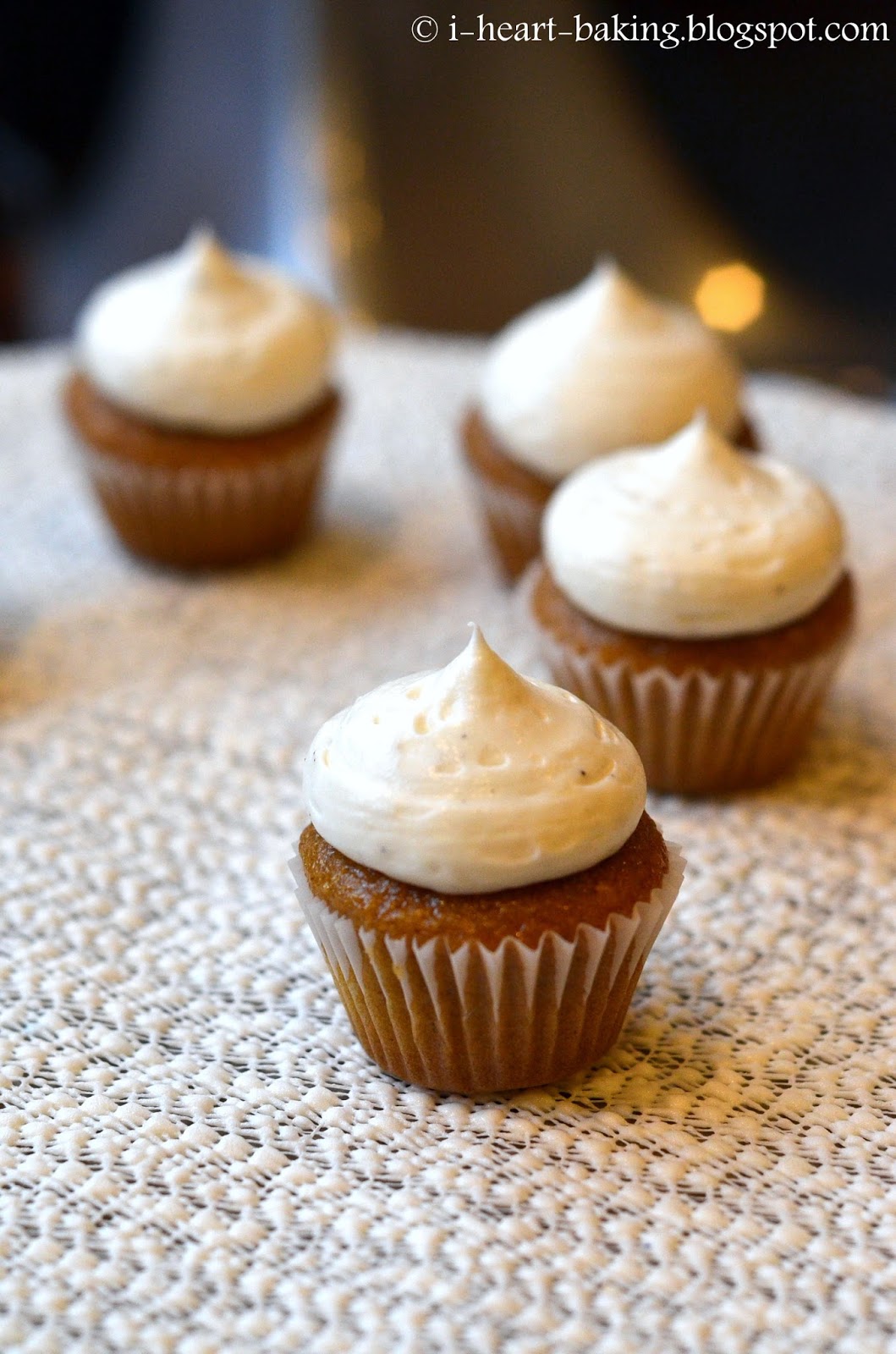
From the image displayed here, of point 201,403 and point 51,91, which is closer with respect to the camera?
point 201,403

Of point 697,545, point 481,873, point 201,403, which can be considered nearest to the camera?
point 481,873

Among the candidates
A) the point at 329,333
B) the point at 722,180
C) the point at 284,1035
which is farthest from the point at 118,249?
the point at 284,1035

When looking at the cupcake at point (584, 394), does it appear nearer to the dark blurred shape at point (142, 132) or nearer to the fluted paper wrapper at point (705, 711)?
the fluted paper wrapper at point (705, 711)

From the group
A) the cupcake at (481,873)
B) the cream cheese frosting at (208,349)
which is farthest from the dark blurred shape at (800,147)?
the cupcake at (481,873)

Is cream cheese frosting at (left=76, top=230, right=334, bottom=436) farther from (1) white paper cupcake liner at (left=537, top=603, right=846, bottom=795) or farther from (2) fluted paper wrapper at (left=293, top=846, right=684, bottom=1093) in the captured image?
(2) fluted paper wrapper at (left=293, top=846, right=684, bottom=1093)

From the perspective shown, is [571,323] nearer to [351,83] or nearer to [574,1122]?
[574,1122]

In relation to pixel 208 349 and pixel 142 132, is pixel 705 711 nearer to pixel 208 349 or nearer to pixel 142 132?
pixel 208 349

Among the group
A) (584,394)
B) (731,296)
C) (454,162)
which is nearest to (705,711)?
(584,394)
